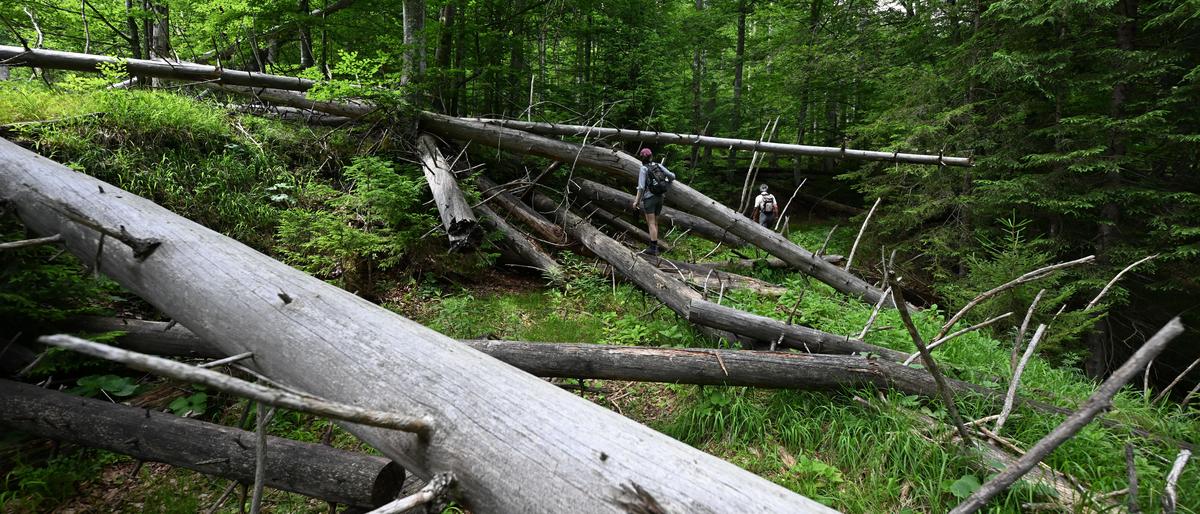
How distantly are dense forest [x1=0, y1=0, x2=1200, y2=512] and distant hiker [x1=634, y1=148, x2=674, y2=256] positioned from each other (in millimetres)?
480

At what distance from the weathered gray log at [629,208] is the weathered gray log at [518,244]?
6.82ft

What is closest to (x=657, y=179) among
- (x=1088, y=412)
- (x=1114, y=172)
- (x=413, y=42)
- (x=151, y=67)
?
(x=413, y=42)

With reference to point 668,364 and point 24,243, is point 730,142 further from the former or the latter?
point 24,243

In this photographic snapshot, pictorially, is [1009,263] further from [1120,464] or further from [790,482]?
[790,482]

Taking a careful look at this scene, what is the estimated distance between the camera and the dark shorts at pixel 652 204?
7785 millimetres

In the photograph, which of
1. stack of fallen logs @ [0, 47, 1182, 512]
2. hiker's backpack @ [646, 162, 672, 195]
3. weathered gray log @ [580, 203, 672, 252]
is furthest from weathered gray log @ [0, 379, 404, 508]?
weathered gray log @ [580, 203, 672, 252]

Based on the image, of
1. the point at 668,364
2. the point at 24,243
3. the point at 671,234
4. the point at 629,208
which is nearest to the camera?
the point at 24,243

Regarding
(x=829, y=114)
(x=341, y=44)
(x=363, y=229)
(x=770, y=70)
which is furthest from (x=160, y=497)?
(x=829, y=114)

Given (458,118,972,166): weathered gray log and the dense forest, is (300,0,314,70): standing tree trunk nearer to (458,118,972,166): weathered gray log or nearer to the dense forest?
the dense forest

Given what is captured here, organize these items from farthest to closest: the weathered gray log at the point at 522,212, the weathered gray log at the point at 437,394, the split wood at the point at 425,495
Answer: the weathered gray log at the point at 522,212
the weathered gray log at the point at 437,394
the split wood at the point at 425,495

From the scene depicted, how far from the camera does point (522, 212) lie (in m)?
8.55

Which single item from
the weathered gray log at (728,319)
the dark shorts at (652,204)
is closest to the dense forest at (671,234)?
the weathered gray log at (728,319)

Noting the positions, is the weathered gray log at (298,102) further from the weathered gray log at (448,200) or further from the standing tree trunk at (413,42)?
the weathered gray log at (448,200)

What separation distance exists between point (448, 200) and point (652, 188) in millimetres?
3186
